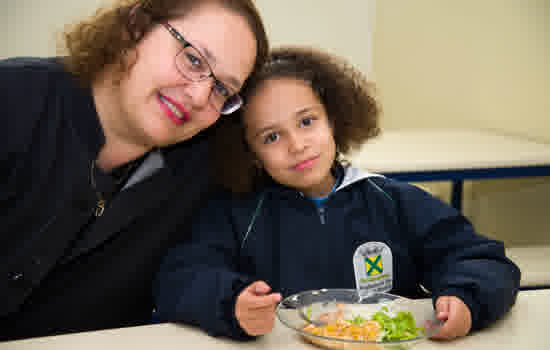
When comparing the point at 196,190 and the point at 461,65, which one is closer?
the point at 196,190

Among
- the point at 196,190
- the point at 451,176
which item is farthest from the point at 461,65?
the point at 196,190

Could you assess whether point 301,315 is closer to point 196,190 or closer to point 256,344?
point 256,344

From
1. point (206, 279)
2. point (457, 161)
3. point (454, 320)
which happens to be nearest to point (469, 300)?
point (454, 320)

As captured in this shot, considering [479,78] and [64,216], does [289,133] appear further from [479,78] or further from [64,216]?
[479,78]

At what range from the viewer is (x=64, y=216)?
1010 millimetres

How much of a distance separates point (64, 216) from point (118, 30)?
0.47 metres

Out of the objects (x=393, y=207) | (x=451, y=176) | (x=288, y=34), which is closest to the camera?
(x=393, y=207)

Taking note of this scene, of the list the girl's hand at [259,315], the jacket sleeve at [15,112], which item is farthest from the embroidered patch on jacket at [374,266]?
the jacket sleeve at [15,112]

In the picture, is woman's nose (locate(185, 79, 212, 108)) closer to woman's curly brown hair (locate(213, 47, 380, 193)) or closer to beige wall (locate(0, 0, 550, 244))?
woman's curly brown hair (locate(213, 47, 380, 193))

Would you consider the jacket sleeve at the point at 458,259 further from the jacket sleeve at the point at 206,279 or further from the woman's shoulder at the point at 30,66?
the woman's shoulder at the point at 30,66

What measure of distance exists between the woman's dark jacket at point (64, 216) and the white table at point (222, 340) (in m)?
0.29

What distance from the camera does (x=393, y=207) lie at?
1.26 metres

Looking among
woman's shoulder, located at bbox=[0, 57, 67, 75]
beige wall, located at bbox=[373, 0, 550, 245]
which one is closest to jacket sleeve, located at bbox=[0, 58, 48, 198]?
woman's shoulder, located at bbox=[0, 57, 67, 75]

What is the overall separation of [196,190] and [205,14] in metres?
0.50
